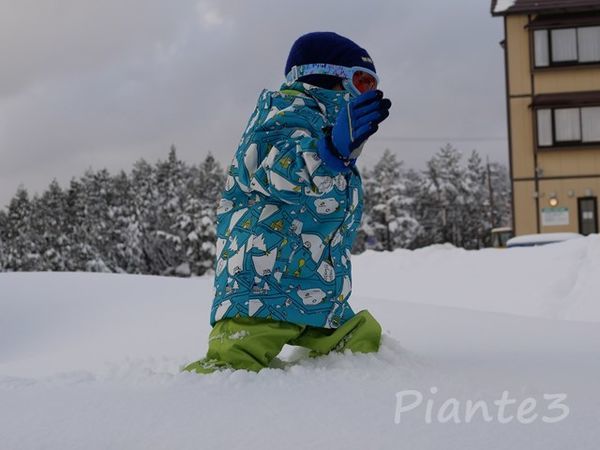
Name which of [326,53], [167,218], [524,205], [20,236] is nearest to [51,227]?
[20,236]

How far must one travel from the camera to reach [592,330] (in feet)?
9.12

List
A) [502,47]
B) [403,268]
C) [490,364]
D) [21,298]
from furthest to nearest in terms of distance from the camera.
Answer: [502,47] → [403,268] → [21,298] → [490,364]

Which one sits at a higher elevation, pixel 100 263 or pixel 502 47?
pixel 502 47

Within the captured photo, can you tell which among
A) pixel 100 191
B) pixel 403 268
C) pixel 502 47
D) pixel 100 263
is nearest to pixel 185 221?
pixel 100 263

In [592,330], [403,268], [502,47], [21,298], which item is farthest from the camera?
[502,47]

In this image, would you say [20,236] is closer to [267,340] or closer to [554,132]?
[554,132]

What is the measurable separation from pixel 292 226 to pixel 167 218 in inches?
1245

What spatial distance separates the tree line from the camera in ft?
105

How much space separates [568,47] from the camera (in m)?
15.1

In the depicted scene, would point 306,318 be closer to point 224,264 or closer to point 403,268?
point 224,264

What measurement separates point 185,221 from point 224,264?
1162 inches

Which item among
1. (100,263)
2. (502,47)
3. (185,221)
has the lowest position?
(100,263)

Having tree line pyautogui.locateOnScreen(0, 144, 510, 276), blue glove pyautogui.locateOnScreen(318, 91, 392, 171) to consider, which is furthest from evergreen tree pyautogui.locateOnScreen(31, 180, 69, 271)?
blue glove pyautogui.locateOnScreen(318, 91, 392, 171)

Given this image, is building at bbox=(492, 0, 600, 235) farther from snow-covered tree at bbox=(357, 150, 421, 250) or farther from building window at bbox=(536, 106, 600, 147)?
snow-covered tree at bbox=(357, 150, 421, 250)
